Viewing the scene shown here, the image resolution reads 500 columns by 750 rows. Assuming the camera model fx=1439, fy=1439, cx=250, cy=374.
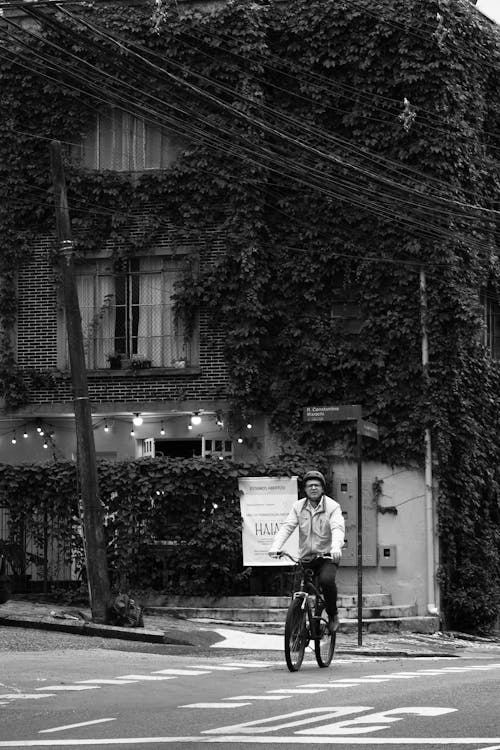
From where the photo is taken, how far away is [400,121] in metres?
25.5

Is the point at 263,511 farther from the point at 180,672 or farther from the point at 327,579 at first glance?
the point at 180,672

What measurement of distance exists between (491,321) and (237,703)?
18.4 meters

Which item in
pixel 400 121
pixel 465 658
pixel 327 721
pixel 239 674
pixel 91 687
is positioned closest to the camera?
pixel 327 721

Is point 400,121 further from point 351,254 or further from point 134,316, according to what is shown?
point 134,316

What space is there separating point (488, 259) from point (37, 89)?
9.03 m

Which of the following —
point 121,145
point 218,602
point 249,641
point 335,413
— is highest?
point 121,145

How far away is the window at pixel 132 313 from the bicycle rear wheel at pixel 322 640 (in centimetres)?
1251

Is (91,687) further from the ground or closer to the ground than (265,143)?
closer to the ground

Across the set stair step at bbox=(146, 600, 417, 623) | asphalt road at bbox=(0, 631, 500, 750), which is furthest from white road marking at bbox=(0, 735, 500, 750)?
stair step at bbox=(146, 600, 417, 623)

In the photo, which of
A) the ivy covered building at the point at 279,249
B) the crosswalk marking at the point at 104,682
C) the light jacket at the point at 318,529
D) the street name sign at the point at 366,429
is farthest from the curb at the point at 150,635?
the ivy covered building at the point at 279,249

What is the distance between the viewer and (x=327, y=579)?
14211 millimetres

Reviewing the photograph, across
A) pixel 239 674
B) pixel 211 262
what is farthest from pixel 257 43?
pixel 239 674

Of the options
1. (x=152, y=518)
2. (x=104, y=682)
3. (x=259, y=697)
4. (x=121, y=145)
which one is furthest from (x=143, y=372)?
(x=259, y=697)

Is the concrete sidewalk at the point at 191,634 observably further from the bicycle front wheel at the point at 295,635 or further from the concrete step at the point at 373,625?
the bicycle front wheel at the point at 295,635
